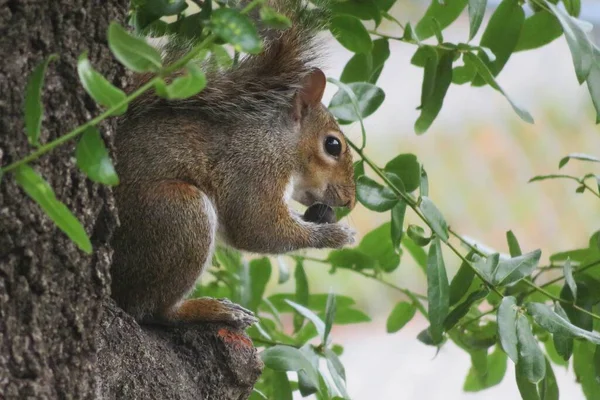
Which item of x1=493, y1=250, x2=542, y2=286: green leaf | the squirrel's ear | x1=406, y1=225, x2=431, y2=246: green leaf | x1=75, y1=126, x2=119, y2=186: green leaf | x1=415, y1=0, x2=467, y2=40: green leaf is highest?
x1=415, y1=0, x2=467, y2=40: green leaf

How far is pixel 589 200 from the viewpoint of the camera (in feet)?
12.2

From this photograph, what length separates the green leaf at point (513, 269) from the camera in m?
1.50

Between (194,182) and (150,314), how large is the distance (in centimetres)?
24

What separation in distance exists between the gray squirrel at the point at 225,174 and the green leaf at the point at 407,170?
0.90 feet

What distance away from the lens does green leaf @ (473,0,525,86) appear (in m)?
1.60

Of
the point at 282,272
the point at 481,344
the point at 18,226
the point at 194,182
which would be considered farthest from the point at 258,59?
the point at 18,226

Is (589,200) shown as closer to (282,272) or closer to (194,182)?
(282,272)

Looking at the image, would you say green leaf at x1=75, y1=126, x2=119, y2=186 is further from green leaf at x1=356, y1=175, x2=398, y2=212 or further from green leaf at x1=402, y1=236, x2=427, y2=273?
green leaf at x1=402, y1=236, x2=427, y2=273

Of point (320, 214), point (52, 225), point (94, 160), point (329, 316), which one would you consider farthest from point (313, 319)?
point (94, 160)

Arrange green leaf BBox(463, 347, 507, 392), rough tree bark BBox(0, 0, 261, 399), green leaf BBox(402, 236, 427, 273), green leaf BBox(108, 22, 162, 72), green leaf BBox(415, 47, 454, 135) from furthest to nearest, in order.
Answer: green leaf BBox(463, 347, 507, 392)
green leaf BBox(402, 236, 427, 273)
green leaf BBox(415, 47, 454, 135)
rough tree bark BBox(0, 0, 261, 399)
green leaf BBox(108, 22, 162, 72)

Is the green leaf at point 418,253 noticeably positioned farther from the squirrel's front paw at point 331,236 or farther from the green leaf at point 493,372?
the green leaf at point 493,372

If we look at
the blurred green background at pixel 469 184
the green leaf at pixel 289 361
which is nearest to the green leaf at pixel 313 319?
the green leaf at pixel 289 361

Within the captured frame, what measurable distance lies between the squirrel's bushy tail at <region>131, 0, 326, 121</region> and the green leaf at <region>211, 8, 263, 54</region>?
2.58 feet

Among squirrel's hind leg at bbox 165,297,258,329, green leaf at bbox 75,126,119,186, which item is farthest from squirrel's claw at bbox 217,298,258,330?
green leaf at bbox 75,126,119,186
